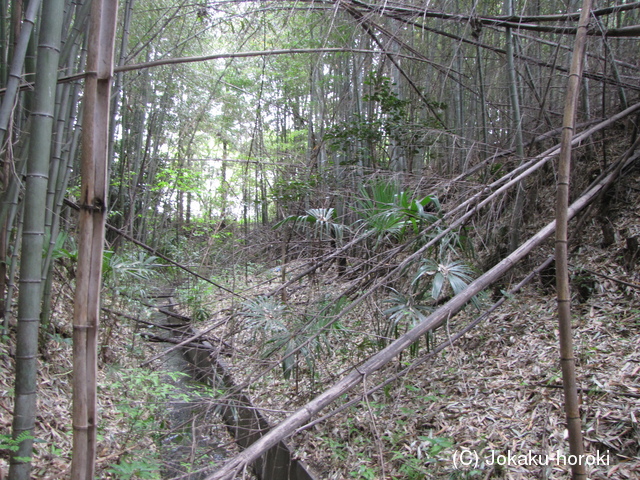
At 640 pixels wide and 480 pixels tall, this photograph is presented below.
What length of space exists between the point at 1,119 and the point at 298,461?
2.24m

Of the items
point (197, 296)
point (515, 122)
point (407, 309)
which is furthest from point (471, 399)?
point (197, 296)

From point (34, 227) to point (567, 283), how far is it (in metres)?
1.58

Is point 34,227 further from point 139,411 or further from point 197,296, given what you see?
point 197,296

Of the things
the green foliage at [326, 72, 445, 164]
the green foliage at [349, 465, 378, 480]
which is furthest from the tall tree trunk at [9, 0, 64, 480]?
the green foliage at [326, 72, 445, 164]

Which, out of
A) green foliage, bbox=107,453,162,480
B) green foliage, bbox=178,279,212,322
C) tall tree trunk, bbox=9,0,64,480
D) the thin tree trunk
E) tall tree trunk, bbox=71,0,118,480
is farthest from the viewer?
green foliage, bbox=178,279,212,322

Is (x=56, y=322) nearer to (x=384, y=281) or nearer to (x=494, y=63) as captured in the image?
(x=384, y=281)

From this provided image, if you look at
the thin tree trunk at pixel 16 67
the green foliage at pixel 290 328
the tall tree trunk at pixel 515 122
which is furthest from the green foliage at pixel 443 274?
the thin tree trunk at pixel 16 67

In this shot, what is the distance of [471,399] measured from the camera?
89.2 inches

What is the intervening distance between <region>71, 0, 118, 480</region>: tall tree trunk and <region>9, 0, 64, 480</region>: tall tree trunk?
500 millimetres

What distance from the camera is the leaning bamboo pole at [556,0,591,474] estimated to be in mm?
1196

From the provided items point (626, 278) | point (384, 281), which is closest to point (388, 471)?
point (384, 281)

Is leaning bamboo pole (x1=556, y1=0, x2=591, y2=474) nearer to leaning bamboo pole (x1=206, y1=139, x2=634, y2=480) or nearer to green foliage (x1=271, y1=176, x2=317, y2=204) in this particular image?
leaning bamboo pole (x1=206, y1=139, x2=634, y2=480)

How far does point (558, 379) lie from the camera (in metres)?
2.10

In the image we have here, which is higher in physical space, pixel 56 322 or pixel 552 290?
pixel 552 290
